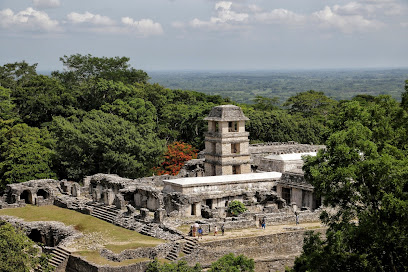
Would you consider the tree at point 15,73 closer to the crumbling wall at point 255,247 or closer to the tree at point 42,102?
the tree at point 42,102

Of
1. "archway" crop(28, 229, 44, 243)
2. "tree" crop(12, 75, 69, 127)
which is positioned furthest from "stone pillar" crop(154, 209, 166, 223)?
"tree" crop(12, 75, 69, 127)

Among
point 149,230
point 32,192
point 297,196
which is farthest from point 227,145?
point 32,192

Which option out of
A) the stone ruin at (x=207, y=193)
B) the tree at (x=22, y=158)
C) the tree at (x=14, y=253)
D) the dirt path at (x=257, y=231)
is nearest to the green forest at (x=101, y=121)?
Answer: the tree at (x=22, y=158)

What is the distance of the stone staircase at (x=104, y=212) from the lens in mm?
41062

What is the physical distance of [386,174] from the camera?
23422mm

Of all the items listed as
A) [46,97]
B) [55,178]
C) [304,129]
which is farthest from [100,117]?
[304,129]

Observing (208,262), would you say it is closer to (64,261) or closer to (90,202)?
(64,261)

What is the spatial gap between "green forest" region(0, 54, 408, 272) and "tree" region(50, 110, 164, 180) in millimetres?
91

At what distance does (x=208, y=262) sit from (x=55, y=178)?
76.9 ft

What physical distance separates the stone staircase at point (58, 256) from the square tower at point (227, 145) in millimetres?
17397

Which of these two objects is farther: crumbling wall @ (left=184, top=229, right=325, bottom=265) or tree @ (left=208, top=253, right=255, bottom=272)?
crumbling wall @ (left=184, top=229, right=325, bottom=265)

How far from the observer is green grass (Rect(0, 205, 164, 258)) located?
35.3 m

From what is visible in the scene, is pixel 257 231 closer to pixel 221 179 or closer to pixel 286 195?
pixel 221 179

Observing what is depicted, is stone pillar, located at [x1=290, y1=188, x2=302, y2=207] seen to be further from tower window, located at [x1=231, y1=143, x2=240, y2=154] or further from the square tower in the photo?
tower window, located at [x1=231, y1=143, x2=240, y2=154]
